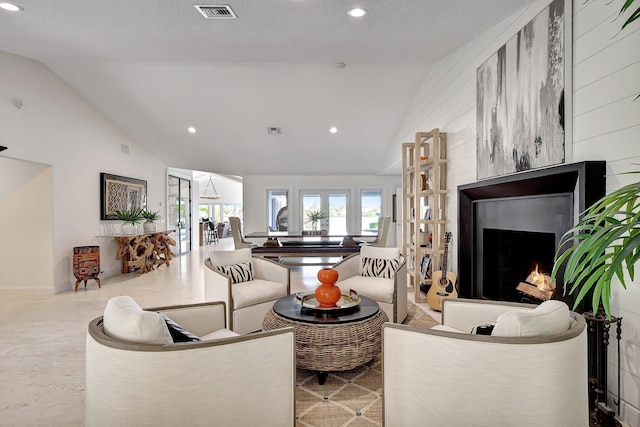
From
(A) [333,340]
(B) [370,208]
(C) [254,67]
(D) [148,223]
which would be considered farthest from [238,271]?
(B) [370,208]

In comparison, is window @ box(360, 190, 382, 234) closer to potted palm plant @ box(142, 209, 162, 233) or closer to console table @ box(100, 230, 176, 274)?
console table @ box(100, 230, 176, 274)

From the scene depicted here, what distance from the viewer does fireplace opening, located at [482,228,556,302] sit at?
10.1 ft

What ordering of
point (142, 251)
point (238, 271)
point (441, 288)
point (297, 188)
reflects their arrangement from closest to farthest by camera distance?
point (238, 271) → point (441, 288) → point (142, 251) → point (297, 188)

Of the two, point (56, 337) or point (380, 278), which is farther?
point (380, 278)

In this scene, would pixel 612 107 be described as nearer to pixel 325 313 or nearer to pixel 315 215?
pixel 325 313

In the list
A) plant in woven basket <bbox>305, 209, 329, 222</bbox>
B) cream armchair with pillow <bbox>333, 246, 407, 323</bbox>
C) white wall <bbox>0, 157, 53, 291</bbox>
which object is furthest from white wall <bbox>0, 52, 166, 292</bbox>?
plant in woven basket <bbox>305, 209, 329, 222</bbox>

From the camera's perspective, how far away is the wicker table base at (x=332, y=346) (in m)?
2.40

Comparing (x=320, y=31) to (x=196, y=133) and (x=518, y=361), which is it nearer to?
(x=518, y=361)

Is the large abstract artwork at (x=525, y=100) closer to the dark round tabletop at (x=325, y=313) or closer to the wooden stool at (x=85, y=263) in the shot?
the dark round tabletop at (x=325, y=313)

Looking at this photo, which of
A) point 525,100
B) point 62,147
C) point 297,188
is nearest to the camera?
point 525,100

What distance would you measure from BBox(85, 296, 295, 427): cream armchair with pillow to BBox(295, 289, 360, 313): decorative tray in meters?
1.01

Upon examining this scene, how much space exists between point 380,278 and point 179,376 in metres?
2.77

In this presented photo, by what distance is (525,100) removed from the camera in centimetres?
295

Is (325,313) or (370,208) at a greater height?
(370,208)
